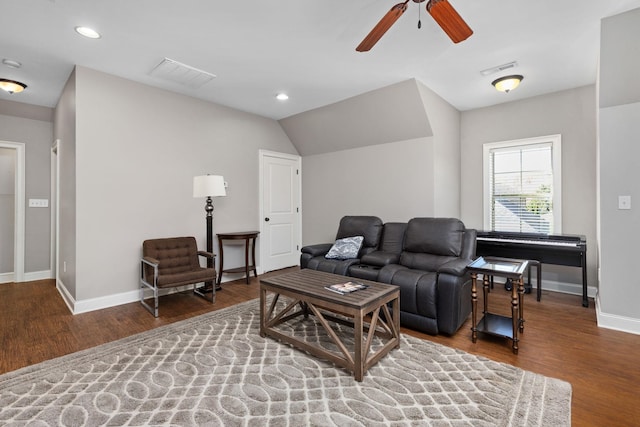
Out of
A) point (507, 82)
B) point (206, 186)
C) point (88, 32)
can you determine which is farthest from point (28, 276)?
point (507, 82)

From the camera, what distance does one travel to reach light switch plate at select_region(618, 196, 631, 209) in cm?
268

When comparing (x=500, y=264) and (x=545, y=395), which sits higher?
(x=500, y=264)

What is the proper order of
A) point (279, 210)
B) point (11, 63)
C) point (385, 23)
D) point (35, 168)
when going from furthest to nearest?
point (279, 210) → point (35, 168) → point (11, 63) → point (385, 23)

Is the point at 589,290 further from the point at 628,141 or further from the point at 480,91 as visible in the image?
→ the point at 480,91

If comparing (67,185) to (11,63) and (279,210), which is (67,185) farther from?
(279,210)

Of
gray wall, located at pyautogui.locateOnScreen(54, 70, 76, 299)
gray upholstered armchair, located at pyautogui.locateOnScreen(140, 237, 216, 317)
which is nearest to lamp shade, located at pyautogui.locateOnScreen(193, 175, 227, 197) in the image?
gray upholstered armchair, located at pyautogui.locateOnScreen(140, 237, 216, 317)

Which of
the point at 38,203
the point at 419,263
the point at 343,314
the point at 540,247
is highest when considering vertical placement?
the point at 38,203

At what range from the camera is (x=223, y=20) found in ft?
8.08

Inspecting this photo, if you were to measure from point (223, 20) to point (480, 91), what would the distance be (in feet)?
11.0

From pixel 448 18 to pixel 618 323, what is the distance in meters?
3.11

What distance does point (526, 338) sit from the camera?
2652 millimetres

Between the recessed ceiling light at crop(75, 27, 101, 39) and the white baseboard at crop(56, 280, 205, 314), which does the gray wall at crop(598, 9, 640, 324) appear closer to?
the recessed ceiling light at crop(75, 27, 101, 39)

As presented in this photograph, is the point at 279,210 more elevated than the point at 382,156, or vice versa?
the point at 382,156

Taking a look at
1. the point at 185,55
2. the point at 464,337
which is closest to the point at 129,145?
the point at 185,55
